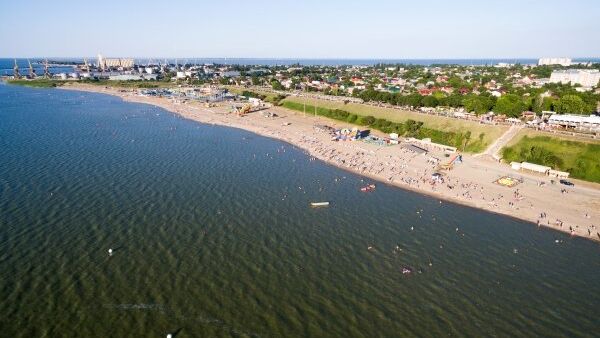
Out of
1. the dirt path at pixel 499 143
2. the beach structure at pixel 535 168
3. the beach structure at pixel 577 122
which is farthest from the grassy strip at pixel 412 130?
the beach structure at pixel 577 122

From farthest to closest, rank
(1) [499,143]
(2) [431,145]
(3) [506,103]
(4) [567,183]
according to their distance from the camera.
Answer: (3) [506,103]
(2) [431,145]
(1) [499,143]
(4) [567,183]

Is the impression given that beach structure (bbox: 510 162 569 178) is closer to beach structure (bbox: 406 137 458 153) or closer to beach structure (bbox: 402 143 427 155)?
beach structure (bbox: 406 137 458 153)

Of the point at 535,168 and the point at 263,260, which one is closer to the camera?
the point at 263,260

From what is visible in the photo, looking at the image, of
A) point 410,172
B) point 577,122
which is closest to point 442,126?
point 577,122

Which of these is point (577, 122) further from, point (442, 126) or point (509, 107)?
point (442, 126)

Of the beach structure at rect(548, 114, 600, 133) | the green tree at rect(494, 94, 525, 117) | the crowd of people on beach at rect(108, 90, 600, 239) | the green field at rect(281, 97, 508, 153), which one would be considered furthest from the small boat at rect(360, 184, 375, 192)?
the green tree at rect(494, 94, 525, 117)

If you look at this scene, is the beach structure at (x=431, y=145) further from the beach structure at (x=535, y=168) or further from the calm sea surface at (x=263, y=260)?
the calm sea surface at (x=263, y=260)

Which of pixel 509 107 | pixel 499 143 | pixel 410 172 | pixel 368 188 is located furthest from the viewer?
pixel 509 107
